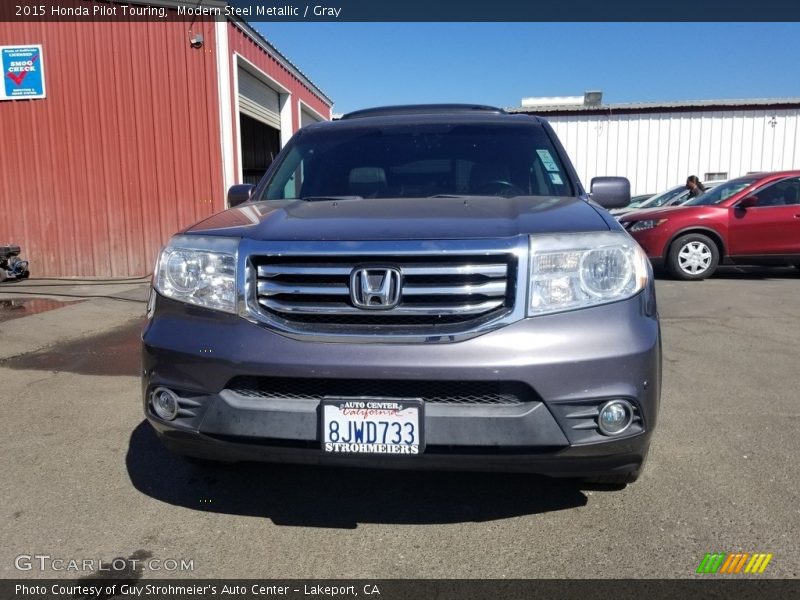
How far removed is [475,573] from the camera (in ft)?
7.77

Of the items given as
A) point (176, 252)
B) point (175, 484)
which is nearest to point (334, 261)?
A: point (176, 252)

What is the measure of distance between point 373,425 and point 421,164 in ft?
6.09

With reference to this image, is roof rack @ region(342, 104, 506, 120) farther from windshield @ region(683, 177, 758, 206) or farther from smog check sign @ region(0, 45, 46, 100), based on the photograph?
smog check sign @ region(0, 45, 46, 100)

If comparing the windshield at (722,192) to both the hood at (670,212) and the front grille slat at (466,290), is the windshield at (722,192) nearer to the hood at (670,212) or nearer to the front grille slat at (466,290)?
the hood at (670,212)

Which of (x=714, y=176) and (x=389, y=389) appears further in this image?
(x=714, y=176)

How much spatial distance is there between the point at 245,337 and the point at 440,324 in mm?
702

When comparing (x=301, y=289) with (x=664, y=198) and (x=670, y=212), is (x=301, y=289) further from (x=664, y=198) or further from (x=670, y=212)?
(x=664, y=198)

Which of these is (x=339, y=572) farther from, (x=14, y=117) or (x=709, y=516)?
(x=14, y=117)

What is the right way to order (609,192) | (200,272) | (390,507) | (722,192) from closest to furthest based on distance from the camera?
(200,272), (390,507), (609,192), (722,192)

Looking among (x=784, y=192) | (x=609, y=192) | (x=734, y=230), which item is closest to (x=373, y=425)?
(x=609, y=192)

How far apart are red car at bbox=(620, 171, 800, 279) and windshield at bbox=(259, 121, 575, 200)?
21.9 feet

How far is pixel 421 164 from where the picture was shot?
370 centimetres

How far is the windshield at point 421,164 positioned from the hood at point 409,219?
409 millimetres

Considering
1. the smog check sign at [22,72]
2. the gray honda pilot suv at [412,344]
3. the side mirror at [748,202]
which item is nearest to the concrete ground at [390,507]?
the gray honda pilot suv at [412,344]
